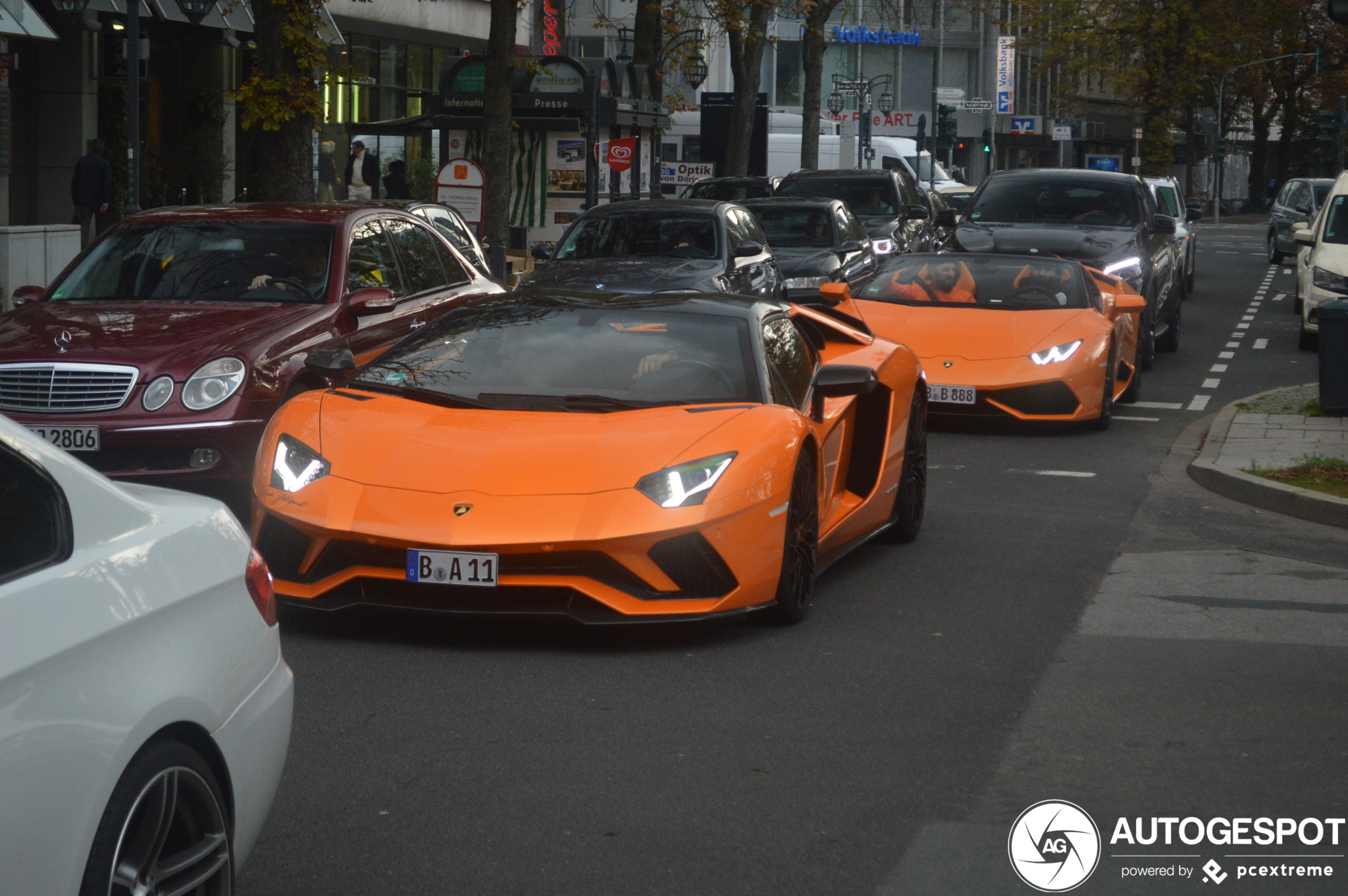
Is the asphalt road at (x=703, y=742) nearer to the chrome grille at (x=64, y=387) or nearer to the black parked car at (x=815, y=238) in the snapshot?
the chrome grille at (x=64, y=387)

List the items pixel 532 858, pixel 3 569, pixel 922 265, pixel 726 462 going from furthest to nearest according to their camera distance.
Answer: pixel 922 265
pixel 726 462
pixel 532 858
pixel 3 569

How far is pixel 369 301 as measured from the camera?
33.2 feet

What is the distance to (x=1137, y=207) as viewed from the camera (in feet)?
65.9

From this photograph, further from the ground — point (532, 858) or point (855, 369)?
point (855, 369)

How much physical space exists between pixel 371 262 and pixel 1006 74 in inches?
3027

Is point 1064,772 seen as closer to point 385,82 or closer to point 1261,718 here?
point 1261,718

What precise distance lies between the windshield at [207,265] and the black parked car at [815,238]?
998cm

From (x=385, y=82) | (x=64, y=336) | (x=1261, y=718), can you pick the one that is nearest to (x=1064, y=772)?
(x=1261, y=718)

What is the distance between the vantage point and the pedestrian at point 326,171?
37144 millimetres

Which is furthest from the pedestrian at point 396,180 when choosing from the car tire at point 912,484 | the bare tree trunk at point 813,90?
the car tire at point 912,484

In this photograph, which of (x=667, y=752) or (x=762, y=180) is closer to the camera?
(x=667, y=752)

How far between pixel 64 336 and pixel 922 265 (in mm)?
7714

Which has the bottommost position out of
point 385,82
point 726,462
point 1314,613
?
point 1314,613

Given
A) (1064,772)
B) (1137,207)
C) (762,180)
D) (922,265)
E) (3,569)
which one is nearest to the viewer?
(3,569)
